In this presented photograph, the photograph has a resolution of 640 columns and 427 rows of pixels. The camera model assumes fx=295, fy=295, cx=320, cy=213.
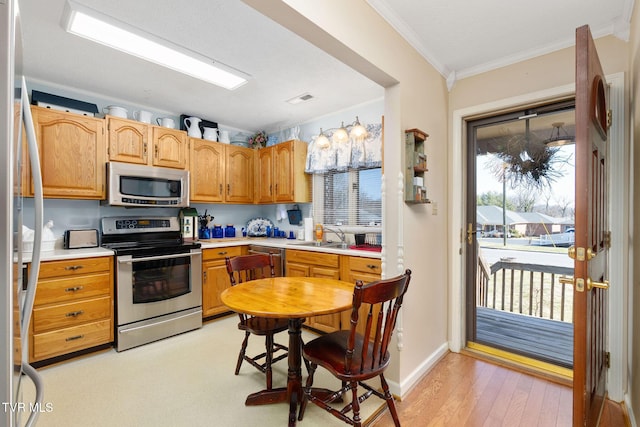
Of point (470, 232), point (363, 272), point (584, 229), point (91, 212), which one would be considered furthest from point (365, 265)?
point (91, 212)

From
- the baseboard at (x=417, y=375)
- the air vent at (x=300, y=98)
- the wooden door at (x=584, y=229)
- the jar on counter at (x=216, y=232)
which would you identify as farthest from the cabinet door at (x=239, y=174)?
the wooden door at (x=584, y=229)

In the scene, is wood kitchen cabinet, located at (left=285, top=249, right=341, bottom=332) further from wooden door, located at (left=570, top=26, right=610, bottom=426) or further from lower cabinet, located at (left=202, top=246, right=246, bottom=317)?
wooden door, located at (left=570, top=26, right=610, bottom=426)

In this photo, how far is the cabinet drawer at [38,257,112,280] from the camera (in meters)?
2.47

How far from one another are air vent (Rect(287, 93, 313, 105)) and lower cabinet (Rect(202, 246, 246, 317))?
194 centimetres

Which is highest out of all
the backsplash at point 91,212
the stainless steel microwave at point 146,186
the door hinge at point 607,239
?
the stainless steel microwave at point 146,186

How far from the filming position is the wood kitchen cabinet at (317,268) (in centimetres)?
299

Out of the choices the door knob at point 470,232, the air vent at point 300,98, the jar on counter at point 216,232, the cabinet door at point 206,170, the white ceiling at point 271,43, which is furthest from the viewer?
the jar on counter at point 216,232

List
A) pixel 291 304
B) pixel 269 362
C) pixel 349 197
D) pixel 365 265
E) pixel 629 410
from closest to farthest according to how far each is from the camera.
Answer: pixel 291 304 < pixel 629 410 < pixel 269 362 < pixel 365 265 < pixel 349 197

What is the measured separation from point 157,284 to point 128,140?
5.19 ft

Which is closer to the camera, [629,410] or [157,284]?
[629,410]

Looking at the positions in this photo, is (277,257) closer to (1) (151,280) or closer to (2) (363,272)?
(2) (363,272)

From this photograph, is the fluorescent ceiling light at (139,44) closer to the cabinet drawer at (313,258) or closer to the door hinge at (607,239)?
the cabinet drawer at (313,258)

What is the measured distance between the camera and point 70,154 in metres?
2.86

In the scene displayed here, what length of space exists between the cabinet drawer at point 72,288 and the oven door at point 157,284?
0.38ft
